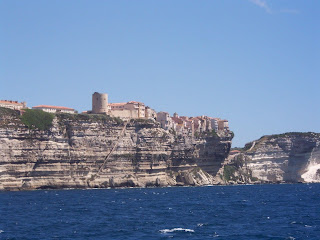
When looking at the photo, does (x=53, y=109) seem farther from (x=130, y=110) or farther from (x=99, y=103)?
(x=130, y=110)

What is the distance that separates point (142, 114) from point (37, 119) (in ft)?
109

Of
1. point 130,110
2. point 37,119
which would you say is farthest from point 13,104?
point 130,110

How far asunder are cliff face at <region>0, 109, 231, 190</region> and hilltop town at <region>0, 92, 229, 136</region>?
583 centimetres

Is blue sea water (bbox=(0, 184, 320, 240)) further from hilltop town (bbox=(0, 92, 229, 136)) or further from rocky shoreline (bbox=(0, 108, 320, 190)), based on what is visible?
hilltop town (bbox=(0, 92, 229, 136))

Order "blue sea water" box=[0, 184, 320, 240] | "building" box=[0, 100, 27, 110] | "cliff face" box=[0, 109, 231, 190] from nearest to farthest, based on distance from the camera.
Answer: "blue sea water" box=[0, 184, 320, 240] < "cliff face" box=[0, 109, 231, 190] < "building" box=[0, 100, 27, 110]

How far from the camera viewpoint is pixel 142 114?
129 metres

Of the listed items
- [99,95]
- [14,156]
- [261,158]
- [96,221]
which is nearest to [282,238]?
[96,221]

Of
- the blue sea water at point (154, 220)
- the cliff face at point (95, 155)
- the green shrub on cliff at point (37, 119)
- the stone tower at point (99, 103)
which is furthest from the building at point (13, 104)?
the blue sea water at point (154, 220)

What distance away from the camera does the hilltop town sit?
11612cm

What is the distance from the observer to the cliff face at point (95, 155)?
95250mm

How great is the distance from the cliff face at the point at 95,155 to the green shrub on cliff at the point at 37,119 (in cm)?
99

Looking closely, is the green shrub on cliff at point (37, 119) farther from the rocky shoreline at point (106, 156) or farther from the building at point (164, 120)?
the building at point (164, 120)

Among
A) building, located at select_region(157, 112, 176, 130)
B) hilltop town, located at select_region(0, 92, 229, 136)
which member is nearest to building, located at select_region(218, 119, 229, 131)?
hilltop town, located at select_region(0, 92, 229, 136)

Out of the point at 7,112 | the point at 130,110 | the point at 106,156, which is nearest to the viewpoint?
the point at 7,112
